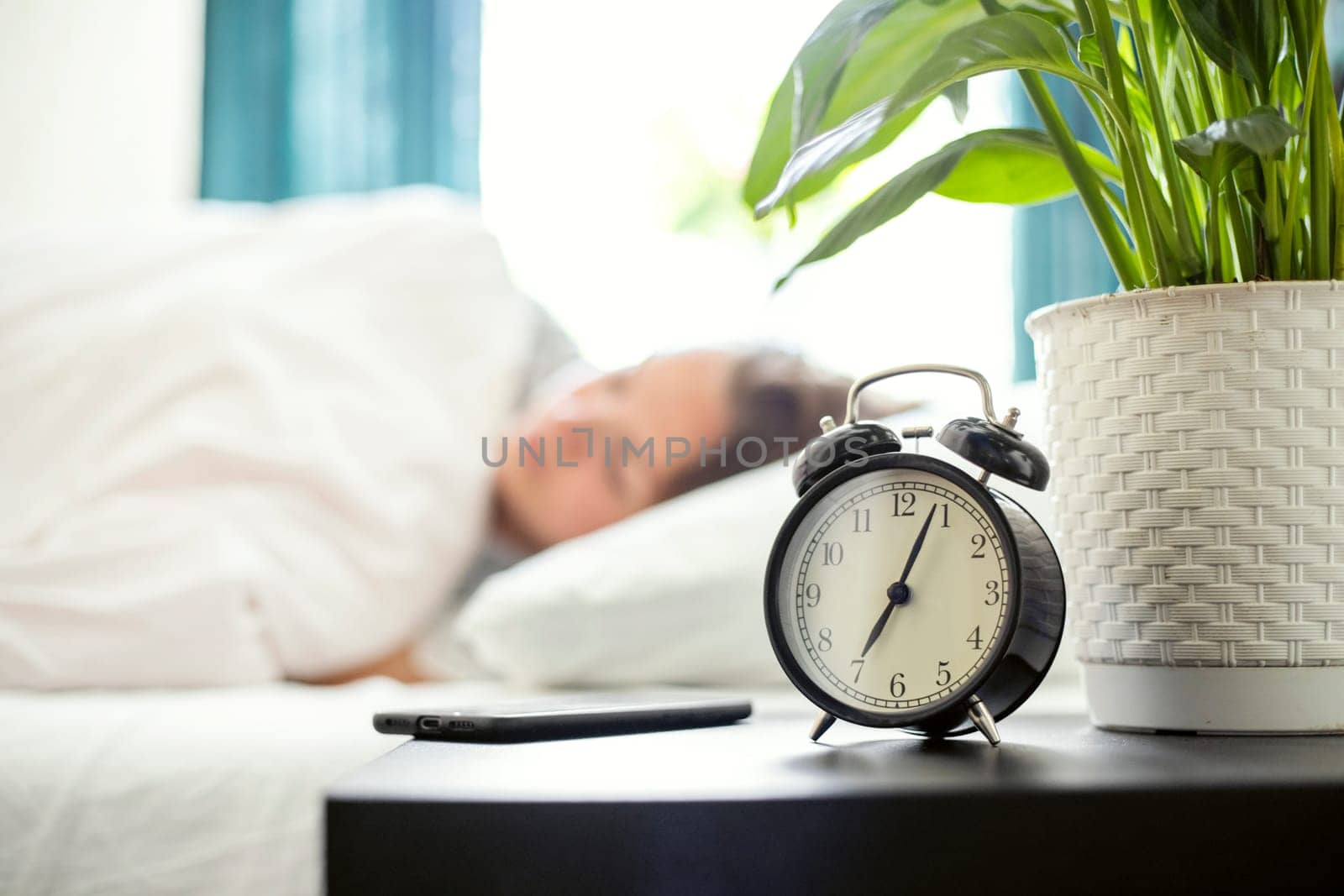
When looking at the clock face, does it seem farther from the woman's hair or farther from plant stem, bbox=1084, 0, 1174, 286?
the woman's hair

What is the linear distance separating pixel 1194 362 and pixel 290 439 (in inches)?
34.6

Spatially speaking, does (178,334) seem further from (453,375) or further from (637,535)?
(637,535)

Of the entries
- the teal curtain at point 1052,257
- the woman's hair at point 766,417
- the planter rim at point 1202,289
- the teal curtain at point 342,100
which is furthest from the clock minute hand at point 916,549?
the teal curtain at point 342,100

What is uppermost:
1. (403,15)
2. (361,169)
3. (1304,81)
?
(403,15)

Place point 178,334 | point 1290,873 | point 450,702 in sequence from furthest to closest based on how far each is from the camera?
point 178,334, point 450,702, point 1290,873

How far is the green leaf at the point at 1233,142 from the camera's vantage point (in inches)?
18.5

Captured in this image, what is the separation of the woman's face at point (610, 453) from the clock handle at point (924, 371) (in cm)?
58

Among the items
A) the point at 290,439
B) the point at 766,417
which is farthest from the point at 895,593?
the point at 290,439

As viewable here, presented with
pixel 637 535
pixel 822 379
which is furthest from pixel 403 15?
pixel 637 535

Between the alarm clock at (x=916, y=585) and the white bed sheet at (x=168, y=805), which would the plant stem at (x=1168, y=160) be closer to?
the alarm clock at (x=916, y=585)

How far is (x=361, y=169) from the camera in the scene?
8.28ft

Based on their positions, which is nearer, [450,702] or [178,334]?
[450,702]

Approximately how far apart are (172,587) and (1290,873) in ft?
2.89

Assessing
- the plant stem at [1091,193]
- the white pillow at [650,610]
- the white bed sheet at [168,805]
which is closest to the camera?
the plant stem at [1091,193]
